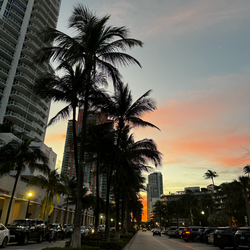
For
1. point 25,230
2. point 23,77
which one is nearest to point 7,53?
point 23,77

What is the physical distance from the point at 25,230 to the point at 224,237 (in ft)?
50.0

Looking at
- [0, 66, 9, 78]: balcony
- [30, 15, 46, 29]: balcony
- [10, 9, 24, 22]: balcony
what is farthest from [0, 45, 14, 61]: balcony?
[30, 15, 46, 29]: balcony

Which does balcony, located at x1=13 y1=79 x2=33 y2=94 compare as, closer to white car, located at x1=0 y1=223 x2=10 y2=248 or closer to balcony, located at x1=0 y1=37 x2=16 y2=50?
balcony, located at x1=0 y1=37 x2=16 y2=50

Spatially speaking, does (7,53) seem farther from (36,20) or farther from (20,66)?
(36,20)

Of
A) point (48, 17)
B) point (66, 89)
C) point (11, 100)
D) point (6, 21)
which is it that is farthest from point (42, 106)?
point (66, 89)

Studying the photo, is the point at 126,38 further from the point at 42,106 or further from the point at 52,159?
the point at 42,106

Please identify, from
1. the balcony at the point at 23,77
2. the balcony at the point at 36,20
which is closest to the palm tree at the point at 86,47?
the balcony at the point at 23,77

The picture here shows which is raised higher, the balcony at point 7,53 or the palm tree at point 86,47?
the balcony at point 7,53

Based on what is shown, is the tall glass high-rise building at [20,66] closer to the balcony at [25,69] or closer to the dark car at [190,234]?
the balcony at [25,69]

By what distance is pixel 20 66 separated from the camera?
67.9 metres

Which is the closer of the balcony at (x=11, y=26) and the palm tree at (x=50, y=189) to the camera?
the palm tree at (x=50, y=189)

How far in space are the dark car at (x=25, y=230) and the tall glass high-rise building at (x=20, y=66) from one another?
47.1 m

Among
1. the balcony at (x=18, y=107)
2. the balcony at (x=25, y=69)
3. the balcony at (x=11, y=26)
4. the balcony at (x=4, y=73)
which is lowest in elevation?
the balcony at (x=18, y=107)

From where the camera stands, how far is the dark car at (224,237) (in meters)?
16.3
